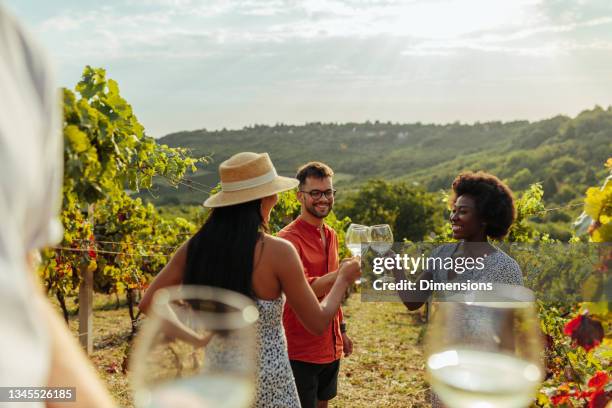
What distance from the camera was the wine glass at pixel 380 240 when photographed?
10.8ft

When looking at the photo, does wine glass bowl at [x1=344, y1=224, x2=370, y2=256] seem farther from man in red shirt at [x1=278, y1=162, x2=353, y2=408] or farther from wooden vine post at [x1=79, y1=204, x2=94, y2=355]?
wooden vine post at [x1=79, y1=204, x2=94, y2=355]

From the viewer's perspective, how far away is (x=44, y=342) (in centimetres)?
44

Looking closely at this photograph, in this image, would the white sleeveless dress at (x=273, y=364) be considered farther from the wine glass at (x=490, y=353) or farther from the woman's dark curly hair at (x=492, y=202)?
the wine glass at (x=490, y=353)

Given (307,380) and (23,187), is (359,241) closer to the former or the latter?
(307,380)

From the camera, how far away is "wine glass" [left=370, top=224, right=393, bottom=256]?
3291 mm

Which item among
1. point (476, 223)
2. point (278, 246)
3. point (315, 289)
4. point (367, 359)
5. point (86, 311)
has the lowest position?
point (367, 359)

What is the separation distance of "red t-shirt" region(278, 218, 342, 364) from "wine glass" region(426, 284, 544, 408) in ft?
10.7

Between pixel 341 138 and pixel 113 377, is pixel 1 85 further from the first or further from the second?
pixel 341 138

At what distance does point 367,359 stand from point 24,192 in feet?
33.1

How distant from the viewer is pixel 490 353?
0.72m

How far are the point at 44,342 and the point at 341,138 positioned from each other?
81572 mm

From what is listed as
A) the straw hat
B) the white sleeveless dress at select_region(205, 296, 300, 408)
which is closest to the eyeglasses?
the straw hat

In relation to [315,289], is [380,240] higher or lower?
higher

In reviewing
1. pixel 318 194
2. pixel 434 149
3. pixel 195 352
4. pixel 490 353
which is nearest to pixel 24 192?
pixel 195 352
